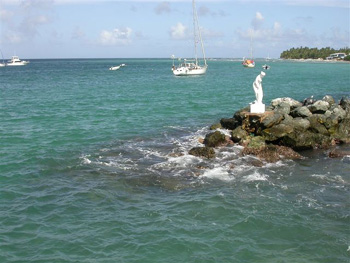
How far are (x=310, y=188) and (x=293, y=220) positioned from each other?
12.2 ft

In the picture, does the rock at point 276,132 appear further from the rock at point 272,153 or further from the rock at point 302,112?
the rock at point 302,112

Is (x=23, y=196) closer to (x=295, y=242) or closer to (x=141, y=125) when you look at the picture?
(x=295, y=242)

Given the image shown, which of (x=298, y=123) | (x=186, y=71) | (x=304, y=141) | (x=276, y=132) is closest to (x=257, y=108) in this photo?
(x=276, y=132)

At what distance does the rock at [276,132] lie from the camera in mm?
23078

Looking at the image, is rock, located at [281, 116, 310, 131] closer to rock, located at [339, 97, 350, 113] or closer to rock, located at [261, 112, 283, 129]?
rock, located at [261, 112, 283, 129]

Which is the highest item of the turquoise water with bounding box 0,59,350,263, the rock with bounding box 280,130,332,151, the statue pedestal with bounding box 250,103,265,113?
the statue pedestal with bounding box 250,103,265,113

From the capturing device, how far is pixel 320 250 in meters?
12.1

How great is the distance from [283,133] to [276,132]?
441 mm

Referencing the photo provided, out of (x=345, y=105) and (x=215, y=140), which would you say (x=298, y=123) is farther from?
(x=345, y=105)

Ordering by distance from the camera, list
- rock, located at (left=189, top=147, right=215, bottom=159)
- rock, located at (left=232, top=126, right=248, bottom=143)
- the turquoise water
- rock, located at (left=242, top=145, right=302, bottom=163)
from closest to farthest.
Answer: the turquoise water, rock, located at (left=242, top=145, right=302, bottom=163), rock, located at (left=189, top=147, right=215, bottom=159), rock, located at (left=232, top=126, right=248, bottom=143)

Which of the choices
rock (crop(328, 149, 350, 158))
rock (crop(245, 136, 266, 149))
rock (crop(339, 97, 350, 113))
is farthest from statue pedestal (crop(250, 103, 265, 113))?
rock (crop(339, 97, 350, 113))

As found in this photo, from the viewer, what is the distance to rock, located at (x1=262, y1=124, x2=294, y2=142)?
23.1 metres

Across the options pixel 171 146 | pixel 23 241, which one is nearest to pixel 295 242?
pixel 23 241

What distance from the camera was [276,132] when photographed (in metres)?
23.3
